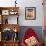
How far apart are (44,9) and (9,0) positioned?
138 centimetres

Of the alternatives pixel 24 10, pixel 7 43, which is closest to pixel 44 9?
pixel 24 10

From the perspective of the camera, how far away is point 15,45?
5.98 meters

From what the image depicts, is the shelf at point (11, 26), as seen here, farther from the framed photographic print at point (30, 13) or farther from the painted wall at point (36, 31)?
the framed photographic print at point (30, 13)

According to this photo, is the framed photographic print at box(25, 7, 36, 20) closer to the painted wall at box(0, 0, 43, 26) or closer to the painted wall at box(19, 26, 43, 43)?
the painted wall at box(0, 0, 43, 26)

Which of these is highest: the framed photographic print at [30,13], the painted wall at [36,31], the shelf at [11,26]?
the framed photographic print at [30,13]

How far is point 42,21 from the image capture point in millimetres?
6121

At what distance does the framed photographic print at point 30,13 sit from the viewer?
613 centimetres

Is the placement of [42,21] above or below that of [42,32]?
above

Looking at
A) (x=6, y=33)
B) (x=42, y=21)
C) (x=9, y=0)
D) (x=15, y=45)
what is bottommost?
(x=15, y=45)

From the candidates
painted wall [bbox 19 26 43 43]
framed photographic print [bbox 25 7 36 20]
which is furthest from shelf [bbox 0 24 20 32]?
framed photographic print [bbox 25 7 36 20]

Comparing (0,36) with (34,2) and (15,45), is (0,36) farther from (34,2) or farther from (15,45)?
(34,2)

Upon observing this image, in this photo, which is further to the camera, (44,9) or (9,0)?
(9,0)

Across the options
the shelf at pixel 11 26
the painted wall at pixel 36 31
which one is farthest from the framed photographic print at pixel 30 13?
the shelf at pixel 11 26

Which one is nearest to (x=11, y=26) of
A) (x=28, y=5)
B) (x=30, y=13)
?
(x=30, y=13)
